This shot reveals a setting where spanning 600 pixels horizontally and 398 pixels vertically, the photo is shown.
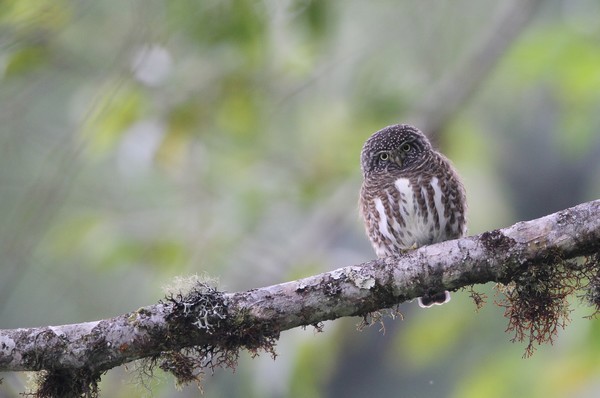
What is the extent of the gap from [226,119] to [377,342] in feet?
28.7

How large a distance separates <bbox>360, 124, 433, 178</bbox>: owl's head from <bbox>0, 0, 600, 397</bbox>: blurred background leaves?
63 centimetres

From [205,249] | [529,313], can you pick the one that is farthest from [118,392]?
[529,313]

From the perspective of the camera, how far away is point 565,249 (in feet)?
11.1

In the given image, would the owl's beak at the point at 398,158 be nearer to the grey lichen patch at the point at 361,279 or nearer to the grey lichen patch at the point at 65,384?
the grey lichen patch at the point at 361,279

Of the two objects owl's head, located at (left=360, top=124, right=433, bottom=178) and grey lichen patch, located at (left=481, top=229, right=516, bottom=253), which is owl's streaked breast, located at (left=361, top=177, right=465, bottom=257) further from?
grey lichen patch, located at (left=481, top=229, right=516, bottom=253)

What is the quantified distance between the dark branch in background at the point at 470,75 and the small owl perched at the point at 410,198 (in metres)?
1.51

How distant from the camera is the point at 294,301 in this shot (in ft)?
11.2

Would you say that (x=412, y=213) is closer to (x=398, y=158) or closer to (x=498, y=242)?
(x=398, y=158)

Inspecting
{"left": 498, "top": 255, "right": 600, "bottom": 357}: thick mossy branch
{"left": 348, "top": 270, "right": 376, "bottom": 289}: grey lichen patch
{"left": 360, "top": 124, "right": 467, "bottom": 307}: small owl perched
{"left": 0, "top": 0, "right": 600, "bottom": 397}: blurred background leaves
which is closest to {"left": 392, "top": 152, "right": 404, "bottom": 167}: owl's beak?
{"left": 360, "top": 124, "right": 467, "bottom": 307}: small owl perched

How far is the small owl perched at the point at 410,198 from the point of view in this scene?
15.0ft

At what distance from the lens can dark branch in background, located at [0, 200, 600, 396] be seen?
11.0ft

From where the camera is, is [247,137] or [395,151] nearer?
[395,151]

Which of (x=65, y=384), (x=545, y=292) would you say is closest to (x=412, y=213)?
(x=545, y=292)

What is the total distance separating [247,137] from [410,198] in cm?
204
